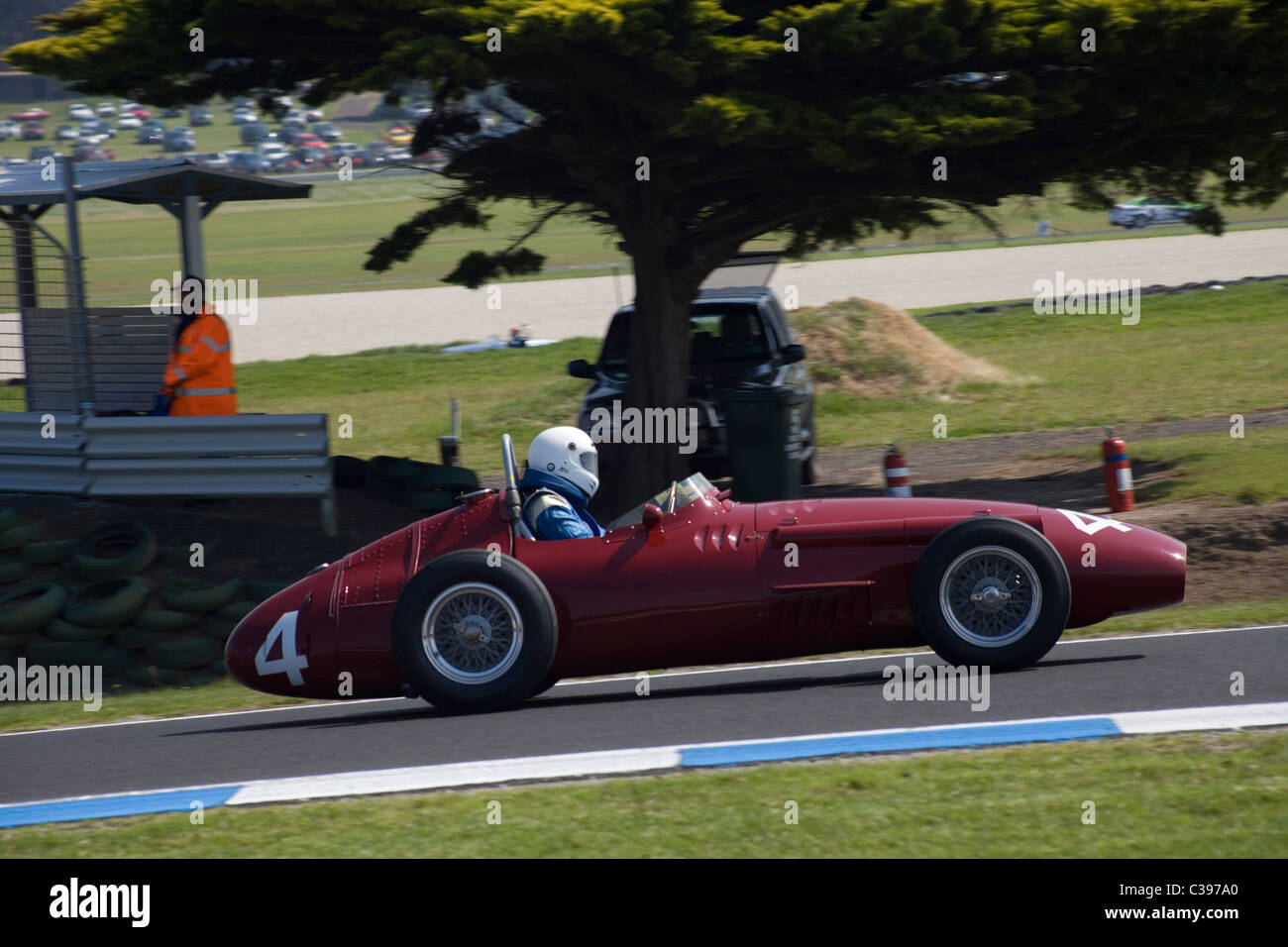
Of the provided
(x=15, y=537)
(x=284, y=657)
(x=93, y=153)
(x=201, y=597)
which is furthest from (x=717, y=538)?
(x=93, y=153)

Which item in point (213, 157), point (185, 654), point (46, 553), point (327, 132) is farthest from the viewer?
point (327, 132)

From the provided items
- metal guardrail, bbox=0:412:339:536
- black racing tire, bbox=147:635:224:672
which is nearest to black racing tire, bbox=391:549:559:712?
black racing tire, bbox=147:635:224:672

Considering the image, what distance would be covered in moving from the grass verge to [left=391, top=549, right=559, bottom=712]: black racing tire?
4.37ft

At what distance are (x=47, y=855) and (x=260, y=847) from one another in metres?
0.80

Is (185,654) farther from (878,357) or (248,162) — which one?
(248,162)

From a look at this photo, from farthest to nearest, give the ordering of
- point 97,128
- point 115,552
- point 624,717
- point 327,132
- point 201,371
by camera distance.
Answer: point 97,128, point 327,132, point 201,371, point 115,552, point 624,717

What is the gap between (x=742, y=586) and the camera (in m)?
7.14

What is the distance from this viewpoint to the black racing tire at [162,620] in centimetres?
1023

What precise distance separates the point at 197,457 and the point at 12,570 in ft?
6.16

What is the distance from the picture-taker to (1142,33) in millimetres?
11766

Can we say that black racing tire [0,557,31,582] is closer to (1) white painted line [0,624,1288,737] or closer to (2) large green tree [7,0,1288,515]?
(1) white painted line [0,624,1288,737]

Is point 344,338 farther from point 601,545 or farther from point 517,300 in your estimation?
point 601,545

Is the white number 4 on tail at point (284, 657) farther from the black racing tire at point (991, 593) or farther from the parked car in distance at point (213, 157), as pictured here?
the parked car in distance at point (213, 157)

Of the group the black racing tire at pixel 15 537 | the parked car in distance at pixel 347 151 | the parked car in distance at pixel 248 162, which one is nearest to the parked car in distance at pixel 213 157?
the parked car in distance at pixel 248 162
